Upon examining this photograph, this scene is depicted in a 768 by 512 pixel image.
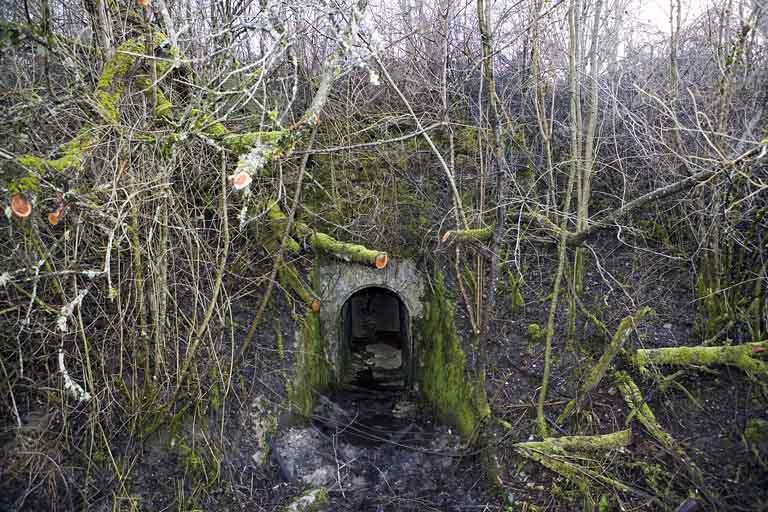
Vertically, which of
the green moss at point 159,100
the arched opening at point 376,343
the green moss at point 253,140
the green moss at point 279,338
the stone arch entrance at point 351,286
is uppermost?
the green moss at point 159,100

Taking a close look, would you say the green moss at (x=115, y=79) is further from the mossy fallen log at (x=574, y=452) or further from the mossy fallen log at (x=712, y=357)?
the mossy fallen log at (x=712, y=357)

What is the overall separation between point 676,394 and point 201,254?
5.37 m

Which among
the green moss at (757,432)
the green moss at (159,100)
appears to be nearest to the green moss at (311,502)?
the green moss at (159,100)

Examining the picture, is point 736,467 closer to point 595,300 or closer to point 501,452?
point 501,452

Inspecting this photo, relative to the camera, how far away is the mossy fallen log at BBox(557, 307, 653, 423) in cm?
562

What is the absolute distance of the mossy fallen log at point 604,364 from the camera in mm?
5625

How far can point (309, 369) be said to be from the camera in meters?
8.12

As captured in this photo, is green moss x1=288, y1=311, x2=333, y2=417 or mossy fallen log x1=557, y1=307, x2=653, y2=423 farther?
green moss x1=288, y1=311, x2=333, y2=417

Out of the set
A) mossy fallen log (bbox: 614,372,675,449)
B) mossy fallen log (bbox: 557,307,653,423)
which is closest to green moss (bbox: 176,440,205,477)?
mossy fallen log (bbox: 557,307,653,423)

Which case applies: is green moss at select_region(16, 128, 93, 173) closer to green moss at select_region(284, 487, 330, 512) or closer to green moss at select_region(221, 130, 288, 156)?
green moss at select_region(221, 130, 288, 156)

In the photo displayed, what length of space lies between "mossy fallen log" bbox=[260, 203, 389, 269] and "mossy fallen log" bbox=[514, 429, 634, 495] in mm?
2848

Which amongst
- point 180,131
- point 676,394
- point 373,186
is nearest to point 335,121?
point 373,186

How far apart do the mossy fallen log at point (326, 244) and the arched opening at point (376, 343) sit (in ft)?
6.54

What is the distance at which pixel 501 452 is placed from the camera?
6.07 metres
